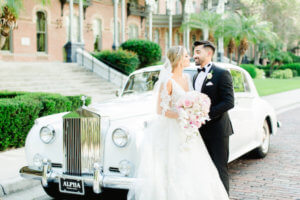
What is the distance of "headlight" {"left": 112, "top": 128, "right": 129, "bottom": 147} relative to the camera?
4.24 meters

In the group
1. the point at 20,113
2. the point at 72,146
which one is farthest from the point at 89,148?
the point at 20,113

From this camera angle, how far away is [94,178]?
4.11 metres

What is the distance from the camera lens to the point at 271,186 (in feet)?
18.0

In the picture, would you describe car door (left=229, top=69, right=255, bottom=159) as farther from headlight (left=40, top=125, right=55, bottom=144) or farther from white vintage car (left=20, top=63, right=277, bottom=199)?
headlight (left=40, top=125, right=55, bottom=144)

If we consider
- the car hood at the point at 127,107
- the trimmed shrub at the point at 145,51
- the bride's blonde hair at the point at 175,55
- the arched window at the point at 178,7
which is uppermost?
the arched window at the point at 178,7

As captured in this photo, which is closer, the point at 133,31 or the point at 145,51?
the point at 145,51

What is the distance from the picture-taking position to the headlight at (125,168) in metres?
4.15

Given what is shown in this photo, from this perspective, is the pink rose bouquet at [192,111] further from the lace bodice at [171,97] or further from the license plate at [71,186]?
the license plate at [71,186]

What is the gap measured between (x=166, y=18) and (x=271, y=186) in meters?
32.1

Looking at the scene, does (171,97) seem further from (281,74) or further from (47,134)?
(281,74)

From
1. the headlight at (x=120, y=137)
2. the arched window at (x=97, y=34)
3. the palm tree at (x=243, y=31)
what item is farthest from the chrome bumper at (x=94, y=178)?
the palm tree at (x=243, y=31)

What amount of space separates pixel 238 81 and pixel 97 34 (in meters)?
23.0

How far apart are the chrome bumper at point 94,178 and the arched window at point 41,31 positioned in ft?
65.1

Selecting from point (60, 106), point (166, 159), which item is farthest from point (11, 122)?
point (166, 159)
